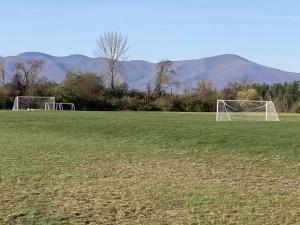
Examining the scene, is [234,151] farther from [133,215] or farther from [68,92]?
[68,92]

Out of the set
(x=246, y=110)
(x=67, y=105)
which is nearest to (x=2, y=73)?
(x=67, y=105)

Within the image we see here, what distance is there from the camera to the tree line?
3231 inches

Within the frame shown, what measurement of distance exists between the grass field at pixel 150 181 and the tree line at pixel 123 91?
202ft

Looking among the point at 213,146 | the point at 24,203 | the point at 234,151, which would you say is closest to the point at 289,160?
the point at 234,151

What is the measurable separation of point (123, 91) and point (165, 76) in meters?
10.4

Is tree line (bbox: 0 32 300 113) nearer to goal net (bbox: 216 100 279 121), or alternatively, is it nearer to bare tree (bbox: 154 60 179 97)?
bare tree (bbox: 154 60 179 97)

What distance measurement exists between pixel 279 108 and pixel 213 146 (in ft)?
229

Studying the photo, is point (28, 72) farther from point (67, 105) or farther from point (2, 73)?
point (67, 105)

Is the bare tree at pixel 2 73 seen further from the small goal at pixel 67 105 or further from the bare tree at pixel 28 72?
the small goal at pixel 67 105

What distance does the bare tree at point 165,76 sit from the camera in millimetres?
94125

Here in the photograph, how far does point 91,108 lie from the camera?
266ft

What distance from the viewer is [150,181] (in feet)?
36.4

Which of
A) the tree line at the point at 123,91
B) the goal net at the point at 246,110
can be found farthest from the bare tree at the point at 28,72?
the goal net at the point at 246,110

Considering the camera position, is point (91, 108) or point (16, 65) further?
point (16, 65)
